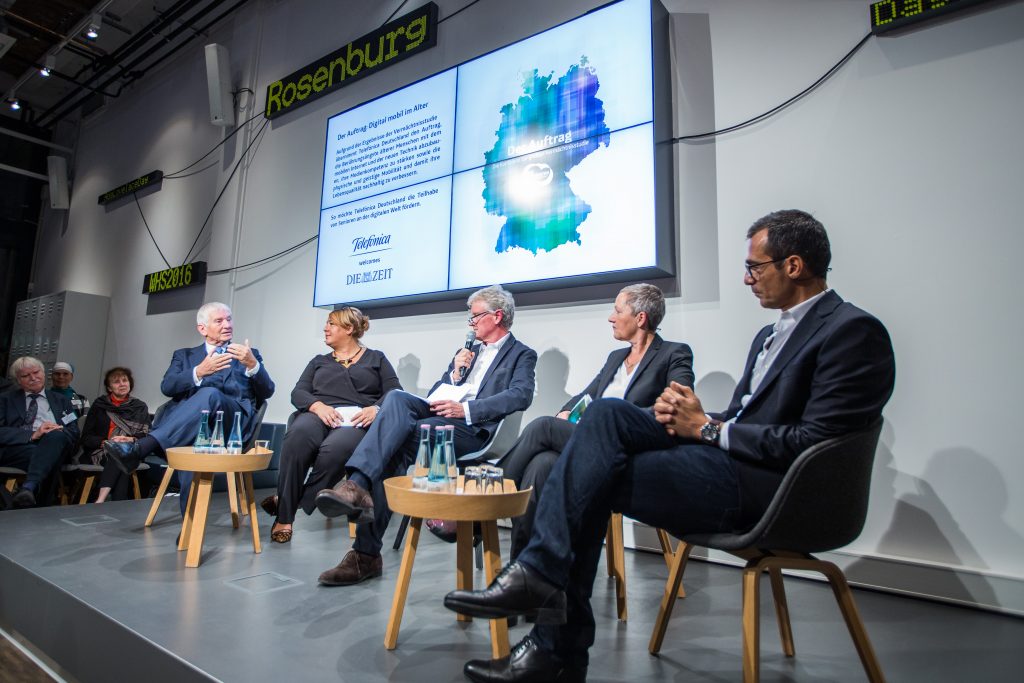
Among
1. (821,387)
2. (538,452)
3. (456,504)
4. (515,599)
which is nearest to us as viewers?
(515,599)

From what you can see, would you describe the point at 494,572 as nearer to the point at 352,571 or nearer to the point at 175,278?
the point at 352,571

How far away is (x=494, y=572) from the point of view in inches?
62.9

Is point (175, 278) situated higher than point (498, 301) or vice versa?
point (175, 278)

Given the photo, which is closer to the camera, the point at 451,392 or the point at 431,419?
the point at 431,419

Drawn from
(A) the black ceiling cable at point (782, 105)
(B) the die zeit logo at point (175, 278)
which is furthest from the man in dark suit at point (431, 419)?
(B) the die zeit logo at point (175, 278)

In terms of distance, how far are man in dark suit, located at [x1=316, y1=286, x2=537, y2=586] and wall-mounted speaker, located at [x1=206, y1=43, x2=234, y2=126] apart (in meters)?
4.62

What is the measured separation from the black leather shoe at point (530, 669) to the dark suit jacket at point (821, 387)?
606 mm

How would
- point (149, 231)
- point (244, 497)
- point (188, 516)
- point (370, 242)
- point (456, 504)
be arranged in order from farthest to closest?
point (149, 231)
point (370, 242)
point (244, 497)
point (188, 516)
point (456, 504)

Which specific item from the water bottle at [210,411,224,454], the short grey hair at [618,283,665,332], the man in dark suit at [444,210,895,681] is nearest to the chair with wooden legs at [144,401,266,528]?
the water bottle at [210,411,224,454]

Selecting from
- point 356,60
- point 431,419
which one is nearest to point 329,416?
point 431,419

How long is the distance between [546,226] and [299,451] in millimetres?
1744

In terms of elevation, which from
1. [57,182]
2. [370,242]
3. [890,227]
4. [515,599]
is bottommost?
[515,599]

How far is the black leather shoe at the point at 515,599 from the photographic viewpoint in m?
1.21

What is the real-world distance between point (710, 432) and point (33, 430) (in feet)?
15.1
